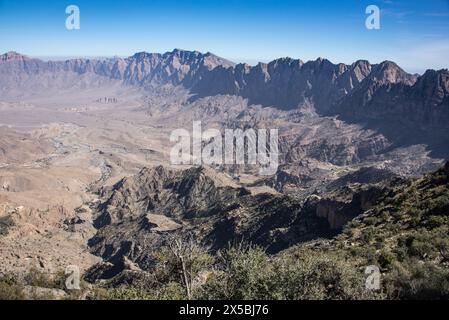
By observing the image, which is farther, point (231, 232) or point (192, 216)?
point (192, 216)

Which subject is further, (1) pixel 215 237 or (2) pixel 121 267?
(1) pixel 215 237

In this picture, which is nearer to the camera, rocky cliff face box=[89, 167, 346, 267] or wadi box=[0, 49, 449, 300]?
wadi box=[0, 49, 449, 300]

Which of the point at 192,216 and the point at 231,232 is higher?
the point at 231,232

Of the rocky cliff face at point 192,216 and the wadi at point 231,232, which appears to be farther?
the rocky cliff face at point 192,216

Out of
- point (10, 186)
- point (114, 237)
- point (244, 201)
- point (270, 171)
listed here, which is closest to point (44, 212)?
point (114, 237)

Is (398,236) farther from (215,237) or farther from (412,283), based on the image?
(215,237)

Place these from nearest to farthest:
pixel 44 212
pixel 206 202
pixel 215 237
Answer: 1. pixel 215 237
2. pixel 206 202
3. pixel 44 212

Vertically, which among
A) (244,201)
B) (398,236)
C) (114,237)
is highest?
(398,236)
